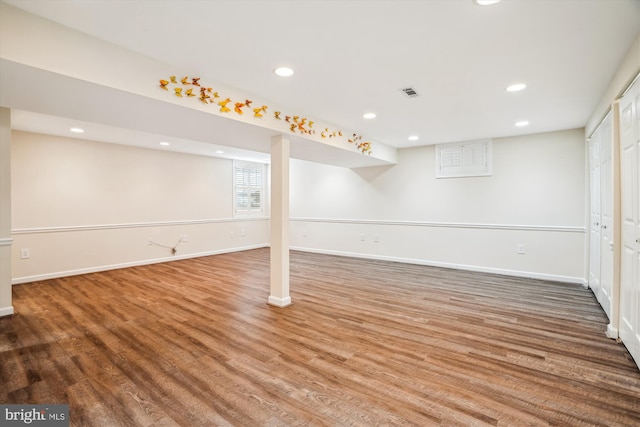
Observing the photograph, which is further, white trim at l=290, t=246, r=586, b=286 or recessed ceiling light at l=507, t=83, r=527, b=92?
white trim at l=290, t=246, r=586, b=286

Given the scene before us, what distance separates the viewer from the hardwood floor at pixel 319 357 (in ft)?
5.98

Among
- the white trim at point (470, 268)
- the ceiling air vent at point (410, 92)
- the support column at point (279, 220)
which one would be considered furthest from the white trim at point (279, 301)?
the white trim at point (470, 268)

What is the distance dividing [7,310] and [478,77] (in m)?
5.43

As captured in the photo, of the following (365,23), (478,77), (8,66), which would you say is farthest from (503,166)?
(8,66)

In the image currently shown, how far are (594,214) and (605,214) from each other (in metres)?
0.83

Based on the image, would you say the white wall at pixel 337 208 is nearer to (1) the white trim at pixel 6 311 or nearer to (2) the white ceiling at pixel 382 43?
(1) the white trim at pixel 6 311

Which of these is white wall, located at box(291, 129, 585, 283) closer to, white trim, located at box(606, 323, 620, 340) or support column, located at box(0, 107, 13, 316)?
white trim, located at box(606, 323, 620, 340)

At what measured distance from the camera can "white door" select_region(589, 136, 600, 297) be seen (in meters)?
3.75

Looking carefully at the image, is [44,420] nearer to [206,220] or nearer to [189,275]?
[189,275]

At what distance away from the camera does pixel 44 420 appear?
5.71 feet

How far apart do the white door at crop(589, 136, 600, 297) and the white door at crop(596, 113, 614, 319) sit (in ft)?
0.76

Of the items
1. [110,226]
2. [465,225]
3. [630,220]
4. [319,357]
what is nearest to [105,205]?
[110,226]

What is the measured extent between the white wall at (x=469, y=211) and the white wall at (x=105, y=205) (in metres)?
2.68

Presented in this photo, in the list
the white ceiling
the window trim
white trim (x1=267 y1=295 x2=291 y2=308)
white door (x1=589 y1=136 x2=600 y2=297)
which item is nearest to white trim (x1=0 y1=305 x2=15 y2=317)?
white trim (x1=267 y1=295 x2=291 y2=308)
